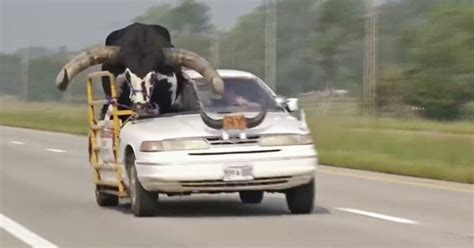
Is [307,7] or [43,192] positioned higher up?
[307,7]

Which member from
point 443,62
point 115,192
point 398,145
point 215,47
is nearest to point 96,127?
point 115,192

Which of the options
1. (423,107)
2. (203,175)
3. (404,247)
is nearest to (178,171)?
(203,175)

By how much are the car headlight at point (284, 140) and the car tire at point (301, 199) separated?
2.18 ft

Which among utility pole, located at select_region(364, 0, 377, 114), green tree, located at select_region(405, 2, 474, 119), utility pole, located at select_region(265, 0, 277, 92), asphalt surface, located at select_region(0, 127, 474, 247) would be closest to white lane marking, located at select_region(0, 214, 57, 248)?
asphalt surface, located at select_region(0, 127, 474, 247)

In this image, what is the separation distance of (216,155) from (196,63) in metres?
1.69

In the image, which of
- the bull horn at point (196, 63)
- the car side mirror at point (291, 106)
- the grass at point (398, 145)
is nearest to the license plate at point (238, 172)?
the bull horn at point (196, 63)

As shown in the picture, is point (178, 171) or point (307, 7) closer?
point (178, 171)

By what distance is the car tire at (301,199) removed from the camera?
52.4 feet

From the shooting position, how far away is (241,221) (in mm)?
15484

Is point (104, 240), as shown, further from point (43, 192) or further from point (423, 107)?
point (423, 107)

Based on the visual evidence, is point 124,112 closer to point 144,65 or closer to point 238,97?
point 144,65

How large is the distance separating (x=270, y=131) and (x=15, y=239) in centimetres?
314

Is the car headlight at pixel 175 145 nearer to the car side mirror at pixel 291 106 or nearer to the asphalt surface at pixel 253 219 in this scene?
Answer: the asphalt surface at pixel 253 219

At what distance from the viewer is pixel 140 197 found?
618 inches
